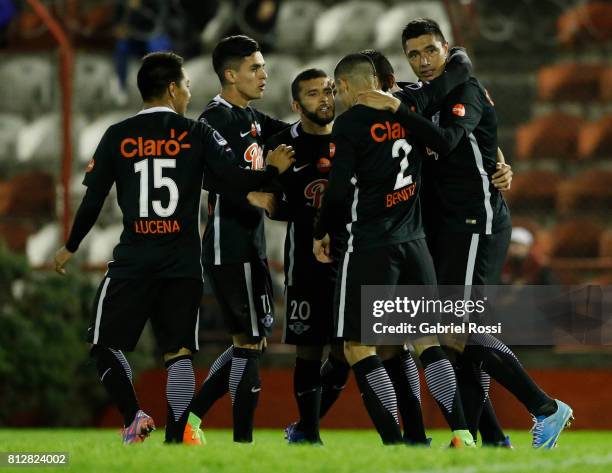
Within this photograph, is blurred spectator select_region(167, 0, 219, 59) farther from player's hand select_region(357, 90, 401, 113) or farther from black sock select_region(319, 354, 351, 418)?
player's hand select_region(357, 90, 401, 113)

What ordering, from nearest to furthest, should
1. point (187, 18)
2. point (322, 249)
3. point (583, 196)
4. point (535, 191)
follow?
point (322, 249) < point (583, 196) < point (535, 191) < point (187, 18)

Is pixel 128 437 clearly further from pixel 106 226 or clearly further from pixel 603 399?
pixel 106 226

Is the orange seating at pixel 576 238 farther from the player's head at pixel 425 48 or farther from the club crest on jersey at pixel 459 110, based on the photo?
the club crest on jersey at pixel 459 110

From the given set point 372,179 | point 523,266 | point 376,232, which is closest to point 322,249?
point 376,232

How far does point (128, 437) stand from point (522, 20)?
10097 millimetres

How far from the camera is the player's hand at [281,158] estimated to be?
20.9 ft

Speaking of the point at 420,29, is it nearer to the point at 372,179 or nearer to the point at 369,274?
the point at 372,179

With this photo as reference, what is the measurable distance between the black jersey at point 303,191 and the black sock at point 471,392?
3.30ft

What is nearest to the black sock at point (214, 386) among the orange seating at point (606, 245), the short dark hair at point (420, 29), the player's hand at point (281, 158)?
the player's hand at point (281, 158)

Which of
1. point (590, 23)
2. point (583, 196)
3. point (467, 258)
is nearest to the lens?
point (467, 258)

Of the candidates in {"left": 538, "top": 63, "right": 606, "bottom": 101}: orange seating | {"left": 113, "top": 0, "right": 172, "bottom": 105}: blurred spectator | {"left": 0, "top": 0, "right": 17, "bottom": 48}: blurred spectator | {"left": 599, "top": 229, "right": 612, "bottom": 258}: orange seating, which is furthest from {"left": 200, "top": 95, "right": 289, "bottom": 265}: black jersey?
{"left": 0, "top": 0, "right": 17, "bottom": 48}: blurred spectator

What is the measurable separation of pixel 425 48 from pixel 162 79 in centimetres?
133

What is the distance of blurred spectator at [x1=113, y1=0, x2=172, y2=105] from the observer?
544 inches

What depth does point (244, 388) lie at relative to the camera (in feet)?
22.1
